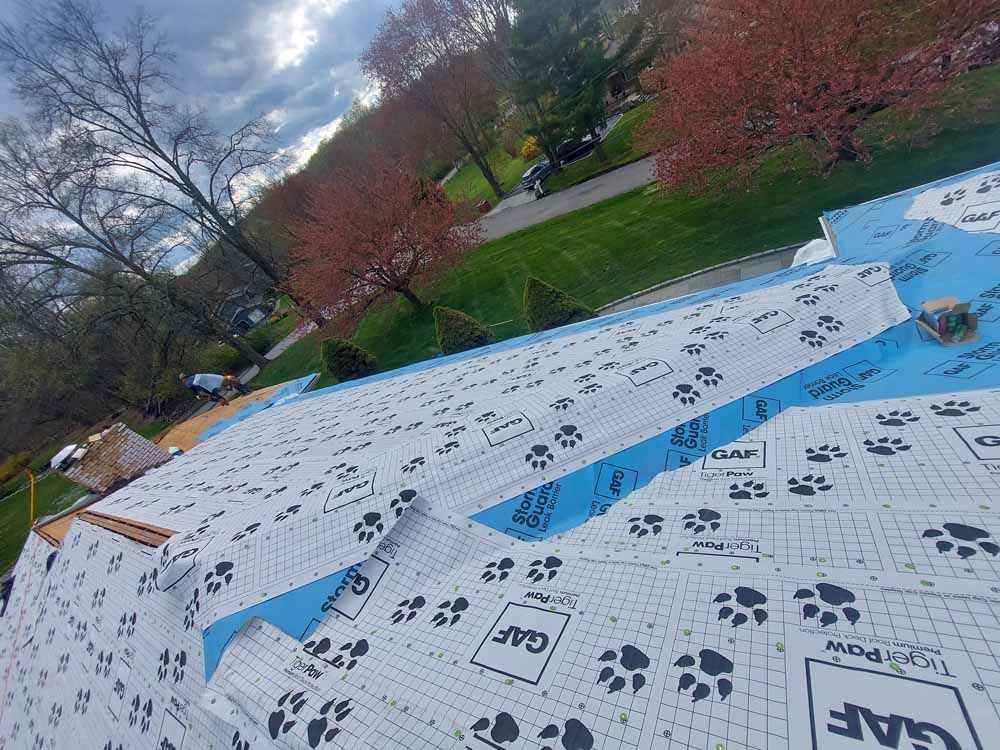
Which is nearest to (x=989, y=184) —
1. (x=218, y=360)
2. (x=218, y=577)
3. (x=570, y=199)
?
(x=218, y=577)

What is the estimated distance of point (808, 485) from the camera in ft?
→ 7.10

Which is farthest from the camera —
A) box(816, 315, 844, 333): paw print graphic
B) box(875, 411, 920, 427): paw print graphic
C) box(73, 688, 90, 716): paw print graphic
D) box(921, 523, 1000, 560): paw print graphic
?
box(816, 315, 844, 333): paw print graphic

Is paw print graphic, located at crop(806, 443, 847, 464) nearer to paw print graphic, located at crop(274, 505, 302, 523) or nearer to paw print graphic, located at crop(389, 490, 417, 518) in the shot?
paw print graphic, located at crop(389, 490, 417, 518)

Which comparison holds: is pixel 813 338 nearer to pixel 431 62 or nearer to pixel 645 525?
pixel 645 525

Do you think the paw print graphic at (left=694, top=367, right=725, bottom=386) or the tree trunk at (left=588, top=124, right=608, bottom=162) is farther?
the tree trunk at (left=588, top=124, right=608, bottom=162)

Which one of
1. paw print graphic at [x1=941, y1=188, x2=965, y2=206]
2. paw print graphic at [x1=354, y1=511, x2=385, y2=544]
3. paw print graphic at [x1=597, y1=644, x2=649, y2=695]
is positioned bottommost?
paw print graphic at [x1=941, y1=188, x2=965, y2=206]

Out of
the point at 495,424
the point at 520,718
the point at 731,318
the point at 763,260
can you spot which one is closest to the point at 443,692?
the point at 520,718

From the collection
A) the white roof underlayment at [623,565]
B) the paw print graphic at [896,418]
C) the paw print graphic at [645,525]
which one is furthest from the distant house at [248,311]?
the paw print graphic at [896,418]

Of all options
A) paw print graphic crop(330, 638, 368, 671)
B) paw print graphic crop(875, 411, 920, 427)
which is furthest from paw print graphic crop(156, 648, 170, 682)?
paw print graphic crop(875, 411, 920, 427)

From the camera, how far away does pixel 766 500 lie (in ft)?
7.06

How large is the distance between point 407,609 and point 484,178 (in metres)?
31.4

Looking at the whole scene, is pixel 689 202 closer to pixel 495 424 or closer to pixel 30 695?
pixel 495 424

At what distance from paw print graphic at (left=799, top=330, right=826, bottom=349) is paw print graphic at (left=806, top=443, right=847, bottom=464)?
1.29m

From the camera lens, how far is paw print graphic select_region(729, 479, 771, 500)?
7.30ft
